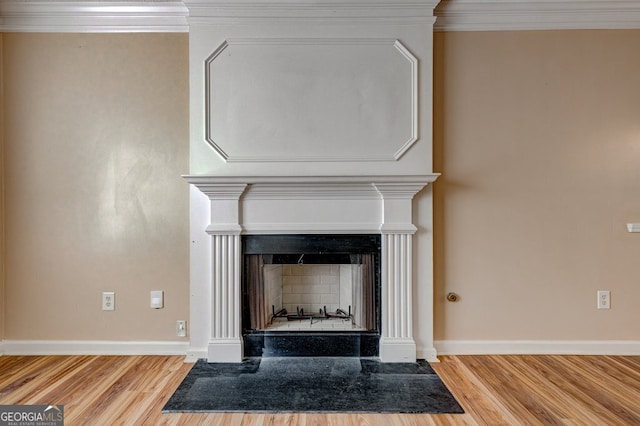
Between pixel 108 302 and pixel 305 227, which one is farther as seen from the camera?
pixel 108 302

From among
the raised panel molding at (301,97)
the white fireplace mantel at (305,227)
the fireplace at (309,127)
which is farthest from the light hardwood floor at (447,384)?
the raised panel molding at (301,97)

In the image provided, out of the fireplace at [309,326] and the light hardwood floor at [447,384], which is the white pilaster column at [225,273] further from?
the light hardwood floor at [447,384]

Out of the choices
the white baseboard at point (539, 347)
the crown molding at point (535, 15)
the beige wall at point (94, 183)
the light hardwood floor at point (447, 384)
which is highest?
the crown molding at point (535, 15)

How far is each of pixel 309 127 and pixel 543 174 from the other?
1.64m

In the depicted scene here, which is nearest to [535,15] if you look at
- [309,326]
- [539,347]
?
[539,347]

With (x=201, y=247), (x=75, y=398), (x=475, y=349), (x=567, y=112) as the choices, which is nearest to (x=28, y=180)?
(x=201, y=247)

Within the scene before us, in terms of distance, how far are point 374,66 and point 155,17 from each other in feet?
5.00

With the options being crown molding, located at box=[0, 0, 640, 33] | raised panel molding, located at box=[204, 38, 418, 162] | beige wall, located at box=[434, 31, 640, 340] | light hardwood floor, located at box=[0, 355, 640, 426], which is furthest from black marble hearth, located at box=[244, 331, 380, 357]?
crown molding, located at box=[0, 0, 640, 33]

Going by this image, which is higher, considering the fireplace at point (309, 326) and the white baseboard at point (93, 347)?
the fireplace at point (309, 326)

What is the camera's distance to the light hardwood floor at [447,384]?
178cm

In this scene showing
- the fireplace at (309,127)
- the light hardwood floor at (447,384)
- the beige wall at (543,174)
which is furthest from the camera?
the beige wall at (543,174)

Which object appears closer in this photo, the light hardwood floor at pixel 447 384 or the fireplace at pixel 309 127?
the light hardwood floor at pixel 447 384

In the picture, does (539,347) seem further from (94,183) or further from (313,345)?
(94,183)

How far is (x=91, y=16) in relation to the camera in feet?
8.22
